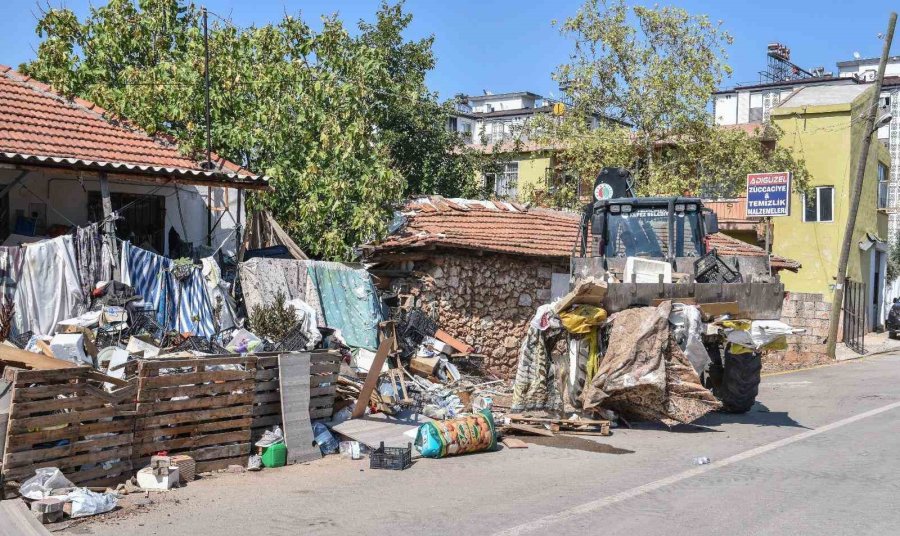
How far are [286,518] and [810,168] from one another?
30123mm

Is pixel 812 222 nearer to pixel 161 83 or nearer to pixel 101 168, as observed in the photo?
pixel 161 83

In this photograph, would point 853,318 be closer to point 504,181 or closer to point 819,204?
point 819,204

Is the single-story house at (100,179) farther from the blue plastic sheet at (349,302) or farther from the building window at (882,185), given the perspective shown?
the building window at (882,185)

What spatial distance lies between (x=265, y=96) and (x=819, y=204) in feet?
74.7

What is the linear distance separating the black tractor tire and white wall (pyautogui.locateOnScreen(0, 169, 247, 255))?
30.8ft

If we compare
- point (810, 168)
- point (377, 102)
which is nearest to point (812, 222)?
point (810, 168)

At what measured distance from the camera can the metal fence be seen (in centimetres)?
2891

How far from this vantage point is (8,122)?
14.1 m

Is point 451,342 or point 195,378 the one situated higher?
point 195,378

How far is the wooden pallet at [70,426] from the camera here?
7.81m

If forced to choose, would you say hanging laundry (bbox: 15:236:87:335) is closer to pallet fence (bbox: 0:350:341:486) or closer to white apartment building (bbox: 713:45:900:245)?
pallet fence (bbox: 0:350:341:486)

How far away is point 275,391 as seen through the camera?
33.7 ft

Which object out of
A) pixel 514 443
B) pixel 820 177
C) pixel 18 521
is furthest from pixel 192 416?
pixel 820 177

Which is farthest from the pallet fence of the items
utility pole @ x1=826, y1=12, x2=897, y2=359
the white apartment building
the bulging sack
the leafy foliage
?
the white apartment building
